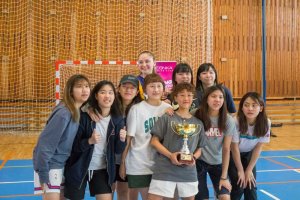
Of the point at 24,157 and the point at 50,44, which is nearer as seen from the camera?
the point at 24,157

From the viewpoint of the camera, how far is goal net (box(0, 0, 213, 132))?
10.8 metres

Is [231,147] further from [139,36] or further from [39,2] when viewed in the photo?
[39,2]

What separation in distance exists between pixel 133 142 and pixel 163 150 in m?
0.34

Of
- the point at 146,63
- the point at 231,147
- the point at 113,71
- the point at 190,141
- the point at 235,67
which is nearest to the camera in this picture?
the point at 190,141

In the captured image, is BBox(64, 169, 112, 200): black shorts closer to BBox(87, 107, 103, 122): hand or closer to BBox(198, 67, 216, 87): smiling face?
BBox(87, 107, 103, 122): hand

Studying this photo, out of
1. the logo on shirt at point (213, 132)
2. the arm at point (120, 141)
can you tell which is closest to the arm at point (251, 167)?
the logo on shirt at point (213, 132)

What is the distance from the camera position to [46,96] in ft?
36.6

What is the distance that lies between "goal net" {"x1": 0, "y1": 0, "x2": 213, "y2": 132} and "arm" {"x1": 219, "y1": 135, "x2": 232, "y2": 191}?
7777 millimetres

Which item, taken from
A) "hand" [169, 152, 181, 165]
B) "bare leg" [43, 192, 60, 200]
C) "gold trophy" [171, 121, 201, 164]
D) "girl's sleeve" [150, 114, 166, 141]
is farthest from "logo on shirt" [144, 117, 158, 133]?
"bare leg" [43, 192, 60, 200]

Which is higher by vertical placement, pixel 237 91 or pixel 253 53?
pixel 253 53

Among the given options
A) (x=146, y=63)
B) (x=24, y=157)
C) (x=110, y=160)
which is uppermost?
(x=146, y=63)

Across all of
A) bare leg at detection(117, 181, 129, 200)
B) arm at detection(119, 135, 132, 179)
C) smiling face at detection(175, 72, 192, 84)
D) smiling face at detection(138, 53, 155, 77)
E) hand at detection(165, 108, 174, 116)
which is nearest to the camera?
hand at detection(165, 108, 174, 116)

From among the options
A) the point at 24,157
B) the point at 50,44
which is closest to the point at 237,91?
the point at 50,44

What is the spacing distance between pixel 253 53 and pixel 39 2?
7.80 metres
